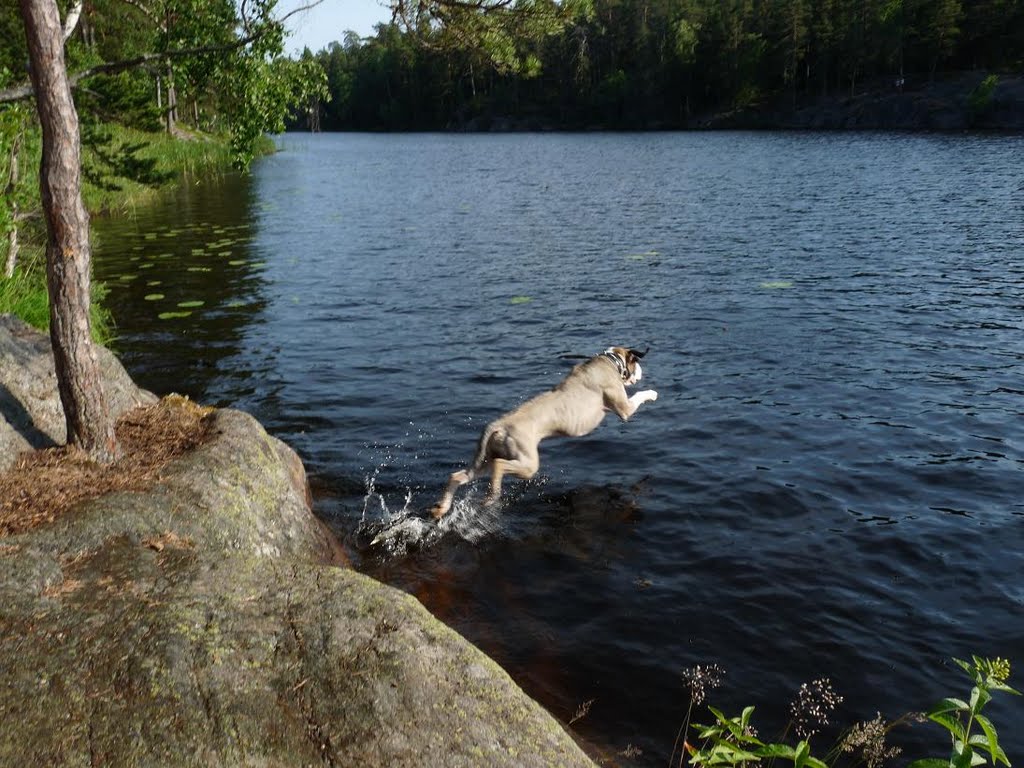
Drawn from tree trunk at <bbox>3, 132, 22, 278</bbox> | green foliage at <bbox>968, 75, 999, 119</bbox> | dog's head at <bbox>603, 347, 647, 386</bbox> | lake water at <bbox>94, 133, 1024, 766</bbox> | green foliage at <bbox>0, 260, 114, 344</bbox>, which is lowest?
lake water at <bbox>94, 133, 1024, 766</bbox>

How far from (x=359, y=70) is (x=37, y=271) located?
190 metres

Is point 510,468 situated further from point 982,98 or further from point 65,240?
point 982,98

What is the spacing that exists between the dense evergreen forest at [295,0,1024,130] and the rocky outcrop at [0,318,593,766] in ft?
240

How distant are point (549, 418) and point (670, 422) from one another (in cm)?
351

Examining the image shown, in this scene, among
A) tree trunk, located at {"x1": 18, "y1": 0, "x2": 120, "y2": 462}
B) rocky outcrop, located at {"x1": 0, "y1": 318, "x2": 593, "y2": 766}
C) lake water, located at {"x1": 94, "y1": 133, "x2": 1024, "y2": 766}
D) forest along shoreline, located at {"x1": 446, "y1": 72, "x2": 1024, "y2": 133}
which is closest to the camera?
rocky outcrop, located at {"x1": 0, "y1": 318, "x2": 593, "y2": 766}

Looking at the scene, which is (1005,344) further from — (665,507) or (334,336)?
(334,336)

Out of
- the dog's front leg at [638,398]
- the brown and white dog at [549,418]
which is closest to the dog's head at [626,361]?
the brown and white dog at [549,418]

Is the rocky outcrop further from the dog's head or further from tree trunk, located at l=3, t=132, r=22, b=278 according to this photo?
tree trunk, located at l=3, t=132, r=22, b=278

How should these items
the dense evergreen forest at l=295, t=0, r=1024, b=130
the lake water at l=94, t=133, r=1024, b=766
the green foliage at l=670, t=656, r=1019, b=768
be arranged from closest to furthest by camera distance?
the green foliage at l=670, t=656, r=1019, b=768 < the lake water at l=94, t=133, r=1024, b=766 < the dense evergreen forest at l=295, t=0, r=1024, b=130

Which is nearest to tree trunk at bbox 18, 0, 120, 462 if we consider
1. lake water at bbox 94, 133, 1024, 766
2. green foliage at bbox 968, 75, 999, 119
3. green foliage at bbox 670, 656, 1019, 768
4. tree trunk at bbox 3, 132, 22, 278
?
lake water at bbox 94, 133, 1024, 766

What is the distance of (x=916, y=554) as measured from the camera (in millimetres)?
9156

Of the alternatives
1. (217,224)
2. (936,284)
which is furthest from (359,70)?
(936,284)

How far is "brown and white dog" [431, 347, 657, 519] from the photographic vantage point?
32.4 ft

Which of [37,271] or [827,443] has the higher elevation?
[37,271]
